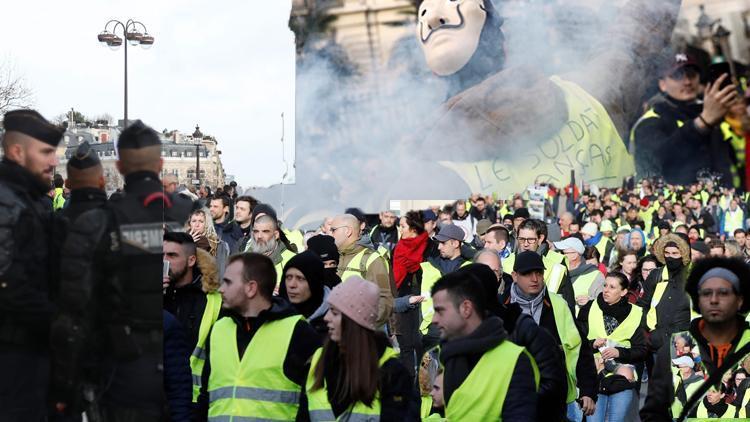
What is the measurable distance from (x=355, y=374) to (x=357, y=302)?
259mm

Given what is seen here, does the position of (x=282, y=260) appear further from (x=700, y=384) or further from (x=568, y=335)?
(x=700, y=384)

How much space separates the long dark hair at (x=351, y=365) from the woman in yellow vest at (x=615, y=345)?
11.6ft

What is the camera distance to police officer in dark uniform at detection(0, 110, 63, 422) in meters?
3.15

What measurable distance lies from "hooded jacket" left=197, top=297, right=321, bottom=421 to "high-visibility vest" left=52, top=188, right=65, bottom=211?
3.61 ft

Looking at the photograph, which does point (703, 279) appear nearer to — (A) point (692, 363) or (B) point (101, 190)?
(A) point (692, 363)

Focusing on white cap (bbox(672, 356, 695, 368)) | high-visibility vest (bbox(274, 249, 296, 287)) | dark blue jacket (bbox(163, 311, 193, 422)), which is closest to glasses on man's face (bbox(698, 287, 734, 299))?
white cap (bbox(672, 356, 695, 368))

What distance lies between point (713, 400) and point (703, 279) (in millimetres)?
624

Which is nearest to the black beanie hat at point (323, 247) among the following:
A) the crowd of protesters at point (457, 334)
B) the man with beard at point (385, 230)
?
the crowd of protesters at point (457, 334)

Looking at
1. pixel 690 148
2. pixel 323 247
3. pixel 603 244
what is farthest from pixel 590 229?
pixel 323 247

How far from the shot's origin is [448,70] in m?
14.3

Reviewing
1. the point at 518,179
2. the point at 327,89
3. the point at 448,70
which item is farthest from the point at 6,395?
the point at 518,179

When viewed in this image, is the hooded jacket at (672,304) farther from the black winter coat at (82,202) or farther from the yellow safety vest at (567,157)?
the yellow safety vest at (567,157)

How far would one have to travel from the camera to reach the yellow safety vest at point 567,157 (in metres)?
14.9

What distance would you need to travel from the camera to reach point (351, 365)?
4.07m
